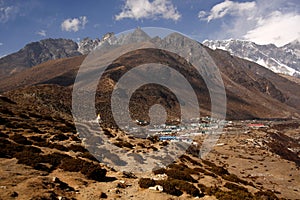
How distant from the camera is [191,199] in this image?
1756cm

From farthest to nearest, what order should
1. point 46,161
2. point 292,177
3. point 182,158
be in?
point 292,177 → point 182,158 → point 46,161

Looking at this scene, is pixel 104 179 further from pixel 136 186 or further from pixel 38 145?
pixel 38 145

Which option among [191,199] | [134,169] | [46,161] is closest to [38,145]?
[46,161]

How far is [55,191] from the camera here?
16031 mm

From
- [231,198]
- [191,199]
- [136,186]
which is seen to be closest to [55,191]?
Answer: [136,186]

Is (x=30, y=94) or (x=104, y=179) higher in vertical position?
(x=30, y=94)

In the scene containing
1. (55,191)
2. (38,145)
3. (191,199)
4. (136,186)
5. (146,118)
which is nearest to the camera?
(55,191)

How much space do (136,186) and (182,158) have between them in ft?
56.4

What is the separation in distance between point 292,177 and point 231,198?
32.8m

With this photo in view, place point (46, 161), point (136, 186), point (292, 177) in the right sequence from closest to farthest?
point (136, 186) → point (46, 161) → point (292, 177)

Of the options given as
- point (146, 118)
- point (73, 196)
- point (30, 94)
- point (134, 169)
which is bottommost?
point (146, 118)

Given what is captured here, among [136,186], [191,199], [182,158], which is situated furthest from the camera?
[182,158]

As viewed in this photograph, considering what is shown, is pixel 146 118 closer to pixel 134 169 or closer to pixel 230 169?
pixel 230 169

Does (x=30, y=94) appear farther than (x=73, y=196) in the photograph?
Yes
